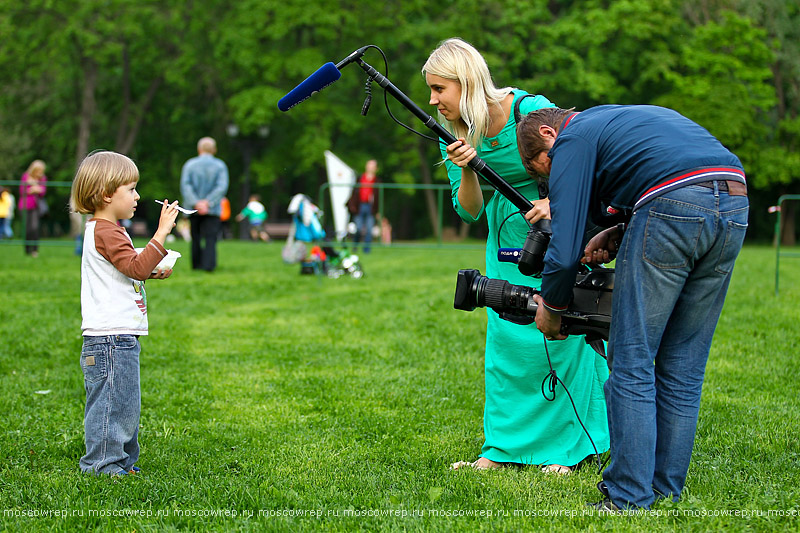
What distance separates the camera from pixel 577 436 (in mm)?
4109

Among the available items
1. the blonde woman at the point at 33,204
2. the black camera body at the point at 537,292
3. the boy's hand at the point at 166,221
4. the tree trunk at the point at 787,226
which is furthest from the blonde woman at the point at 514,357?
the tree trunk at the point at 787,226

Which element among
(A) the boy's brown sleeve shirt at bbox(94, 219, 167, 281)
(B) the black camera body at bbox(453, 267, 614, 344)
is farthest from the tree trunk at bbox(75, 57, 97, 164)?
(B) the black camera body at bbox(453, 267, 614, 344)

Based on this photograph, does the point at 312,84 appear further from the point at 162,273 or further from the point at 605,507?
the point at 605,507

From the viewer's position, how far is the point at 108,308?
3840 mm

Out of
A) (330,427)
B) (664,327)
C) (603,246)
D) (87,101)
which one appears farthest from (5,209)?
(87,101)

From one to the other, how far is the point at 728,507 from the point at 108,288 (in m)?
2.85

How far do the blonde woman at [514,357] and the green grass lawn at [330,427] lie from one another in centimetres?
18

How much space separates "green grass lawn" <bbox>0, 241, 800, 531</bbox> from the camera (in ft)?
11.0

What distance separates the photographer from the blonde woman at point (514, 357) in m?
3.89

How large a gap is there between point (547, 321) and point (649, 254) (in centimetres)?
49

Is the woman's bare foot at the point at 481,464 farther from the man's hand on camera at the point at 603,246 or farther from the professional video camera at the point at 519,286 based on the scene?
the man's hand on camera at the point at 603,246

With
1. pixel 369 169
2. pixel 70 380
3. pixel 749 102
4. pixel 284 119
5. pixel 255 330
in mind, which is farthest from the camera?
pixel 284 119

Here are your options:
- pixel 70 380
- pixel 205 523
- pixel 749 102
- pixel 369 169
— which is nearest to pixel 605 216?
pixel 205 523

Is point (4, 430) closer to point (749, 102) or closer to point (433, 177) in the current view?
point (749, 102)
